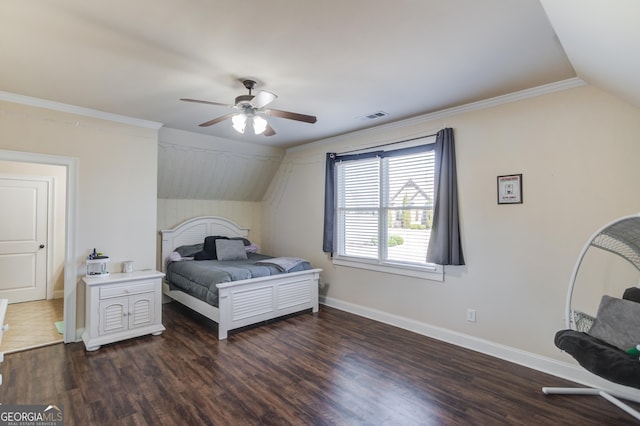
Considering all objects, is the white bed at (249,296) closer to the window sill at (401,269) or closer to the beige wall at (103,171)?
the window sill at (401,269)

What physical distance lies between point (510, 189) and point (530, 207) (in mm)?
248

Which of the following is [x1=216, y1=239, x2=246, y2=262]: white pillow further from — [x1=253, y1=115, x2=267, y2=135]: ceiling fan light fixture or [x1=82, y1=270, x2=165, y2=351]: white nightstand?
[x1=253, y1=115, x2=267, y2=135]: ceiling fan light fixture

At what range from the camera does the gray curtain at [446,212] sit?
3520 millimetres

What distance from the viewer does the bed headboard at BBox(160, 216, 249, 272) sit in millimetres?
5203

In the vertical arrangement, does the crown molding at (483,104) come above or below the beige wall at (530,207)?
above

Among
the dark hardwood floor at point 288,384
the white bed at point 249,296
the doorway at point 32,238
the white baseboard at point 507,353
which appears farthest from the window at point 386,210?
the doorway at point 32,238

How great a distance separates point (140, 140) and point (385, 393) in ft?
12.8

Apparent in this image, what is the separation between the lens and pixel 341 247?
4926 mm

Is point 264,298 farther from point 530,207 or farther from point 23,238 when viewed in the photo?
point 23,238

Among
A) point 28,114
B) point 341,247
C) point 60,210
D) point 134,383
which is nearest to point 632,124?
point 341,247

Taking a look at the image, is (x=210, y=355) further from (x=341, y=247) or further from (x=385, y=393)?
(x=341, y=247)

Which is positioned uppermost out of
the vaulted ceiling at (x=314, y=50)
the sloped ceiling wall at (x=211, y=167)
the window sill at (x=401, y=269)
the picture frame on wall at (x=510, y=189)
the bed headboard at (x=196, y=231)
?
the vaulted ceiling at (x=314, y=50)

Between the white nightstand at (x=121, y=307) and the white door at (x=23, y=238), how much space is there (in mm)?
2511

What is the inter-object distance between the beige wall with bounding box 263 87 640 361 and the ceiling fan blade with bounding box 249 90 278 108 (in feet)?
6.83
